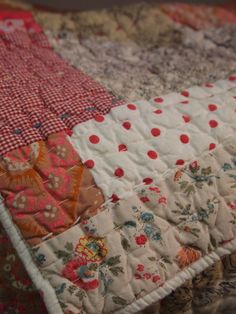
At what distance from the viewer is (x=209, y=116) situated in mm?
868

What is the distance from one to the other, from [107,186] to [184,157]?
0.18 meters

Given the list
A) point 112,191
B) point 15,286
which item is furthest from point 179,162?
point 15,286

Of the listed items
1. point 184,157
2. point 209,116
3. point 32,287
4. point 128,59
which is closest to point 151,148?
point 184,157

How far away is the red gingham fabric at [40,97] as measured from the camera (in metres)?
0.78

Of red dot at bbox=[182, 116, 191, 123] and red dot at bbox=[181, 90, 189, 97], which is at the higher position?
red dot at bbox=[181, 90, 189, 97]

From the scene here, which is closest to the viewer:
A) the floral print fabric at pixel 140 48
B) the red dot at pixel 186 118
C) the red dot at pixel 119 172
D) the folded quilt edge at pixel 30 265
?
the folded quilt edge at pixel 30 265

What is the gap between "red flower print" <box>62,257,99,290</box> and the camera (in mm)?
673

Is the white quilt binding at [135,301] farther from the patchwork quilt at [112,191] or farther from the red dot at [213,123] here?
the red dot at [213,123]

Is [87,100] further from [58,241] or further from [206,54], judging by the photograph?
[206,54]

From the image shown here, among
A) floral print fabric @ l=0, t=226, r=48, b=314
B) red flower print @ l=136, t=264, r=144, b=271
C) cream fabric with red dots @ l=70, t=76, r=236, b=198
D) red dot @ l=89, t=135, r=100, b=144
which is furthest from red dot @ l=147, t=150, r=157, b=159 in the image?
floral print fabric @ l=0, t=226, r=48, b=314

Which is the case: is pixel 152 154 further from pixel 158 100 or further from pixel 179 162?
pixel 158 100

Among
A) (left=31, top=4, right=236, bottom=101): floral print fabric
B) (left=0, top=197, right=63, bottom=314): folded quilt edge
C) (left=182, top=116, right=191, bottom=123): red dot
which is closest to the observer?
(left=0, top=197, right=63, bottom=314): folded quilt edge

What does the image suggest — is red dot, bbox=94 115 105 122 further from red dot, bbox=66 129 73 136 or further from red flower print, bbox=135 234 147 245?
red flower print, bbox=135 234 147 245

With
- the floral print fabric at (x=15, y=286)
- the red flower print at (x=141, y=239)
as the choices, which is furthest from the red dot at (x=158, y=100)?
the floral print fabric at (x=15, y=286)
